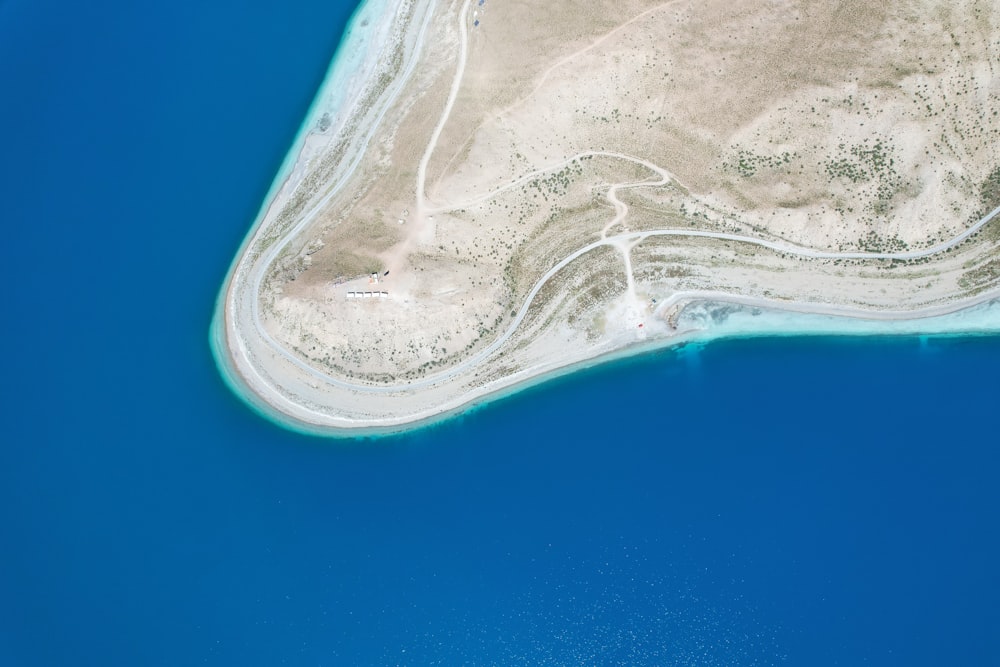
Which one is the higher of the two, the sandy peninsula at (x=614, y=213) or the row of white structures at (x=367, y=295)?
the sandy peninsula at (x=614, y=213)

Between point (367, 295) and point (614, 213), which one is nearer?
point (367, 295)

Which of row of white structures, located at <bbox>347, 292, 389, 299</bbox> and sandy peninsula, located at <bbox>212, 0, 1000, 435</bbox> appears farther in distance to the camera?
row of white structures, located at <bbox>347, 292, 389, 299</bbox>

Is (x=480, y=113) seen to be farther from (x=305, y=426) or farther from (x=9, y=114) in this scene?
(x=9, y=114)

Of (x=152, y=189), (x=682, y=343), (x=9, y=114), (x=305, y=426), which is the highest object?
(x=9, y=114)

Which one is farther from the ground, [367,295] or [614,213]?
[614,213]

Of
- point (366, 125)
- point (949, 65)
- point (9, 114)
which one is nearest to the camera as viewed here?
point (949, 65)

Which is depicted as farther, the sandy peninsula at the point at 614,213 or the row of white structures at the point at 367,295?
the row of white structures at the point at 367,295

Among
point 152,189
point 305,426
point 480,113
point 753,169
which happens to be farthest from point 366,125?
point 753,169

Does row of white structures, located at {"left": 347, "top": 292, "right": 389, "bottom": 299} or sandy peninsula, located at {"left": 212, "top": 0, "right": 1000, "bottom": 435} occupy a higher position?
sandy peninsula, located at {"left": 212, "top": 0, "right": 1000, "bottom": 435}
